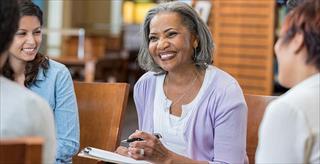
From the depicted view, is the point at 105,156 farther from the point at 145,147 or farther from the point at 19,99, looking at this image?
the point at 19,99

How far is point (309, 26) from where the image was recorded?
1264mm

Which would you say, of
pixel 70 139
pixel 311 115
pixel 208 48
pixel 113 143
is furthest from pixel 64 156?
pixel 311 115

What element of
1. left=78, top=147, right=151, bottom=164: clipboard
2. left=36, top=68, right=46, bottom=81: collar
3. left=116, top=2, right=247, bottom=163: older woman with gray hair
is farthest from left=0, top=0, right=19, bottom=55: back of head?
left=36, top=68, right=46, bottom=81: collar

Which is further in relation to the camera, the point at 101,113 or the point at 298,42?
the point at 101,113

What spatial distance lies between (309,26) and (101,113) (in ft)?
4.12

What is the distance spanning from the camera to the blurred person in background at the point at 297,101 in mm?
1209

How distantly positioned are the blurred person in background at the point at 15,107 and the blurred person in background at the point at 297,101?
45 cm

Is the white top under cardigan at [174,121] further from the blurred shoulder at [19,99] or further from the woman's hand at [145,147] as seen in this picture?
→ the blurred shoulder at [19,99]

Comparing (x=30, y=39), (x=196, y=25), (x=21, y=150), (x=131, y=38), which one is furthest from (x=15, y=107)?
(x=131, y=38)

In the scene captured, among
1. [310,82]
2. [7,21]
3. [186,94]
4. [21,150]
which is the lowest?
[186,94]

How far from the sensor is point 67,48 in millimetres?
10516

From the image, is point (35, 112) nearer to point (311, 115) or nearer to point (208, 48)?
point (311, 115)

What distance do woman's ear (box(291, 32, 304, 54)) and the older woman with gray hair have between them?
29.5 inches

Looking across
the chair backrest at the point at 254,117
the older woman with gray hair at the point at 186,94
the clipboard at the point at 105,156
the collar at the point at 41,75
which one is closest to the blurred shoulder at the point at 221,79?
the older woman with gray hair at the point at 186,94
